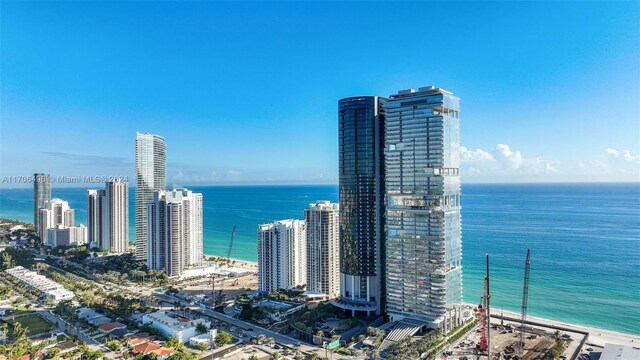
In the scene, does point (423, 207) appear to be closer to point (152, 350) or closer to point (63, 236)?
point (152, 350)

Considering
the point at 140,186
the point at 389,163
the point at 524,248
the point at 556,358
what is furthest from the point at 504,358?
the point at 140,186

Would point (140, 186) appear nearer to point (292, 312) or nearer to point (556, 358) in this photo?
point (292, 312)

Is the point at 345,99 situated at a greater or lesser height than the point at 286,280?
greater

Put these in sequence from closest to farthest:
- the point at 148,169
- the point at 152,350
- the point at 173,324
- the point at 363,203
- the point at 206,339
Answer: the point at 152,350 → the point at 206,339 → the point at 173,324 → the point at 363,203 → the point at 148,169

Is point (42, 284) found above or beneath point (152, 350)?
above

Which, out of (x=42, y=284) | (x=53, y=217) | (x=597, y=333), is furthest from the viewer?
(x=53, y=217)

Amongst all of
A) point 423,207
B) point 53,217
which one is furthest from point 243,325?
point 53,217

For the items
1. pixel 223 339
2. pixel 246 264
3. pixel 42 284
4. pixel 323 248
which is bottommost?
A: pixel 246 264
